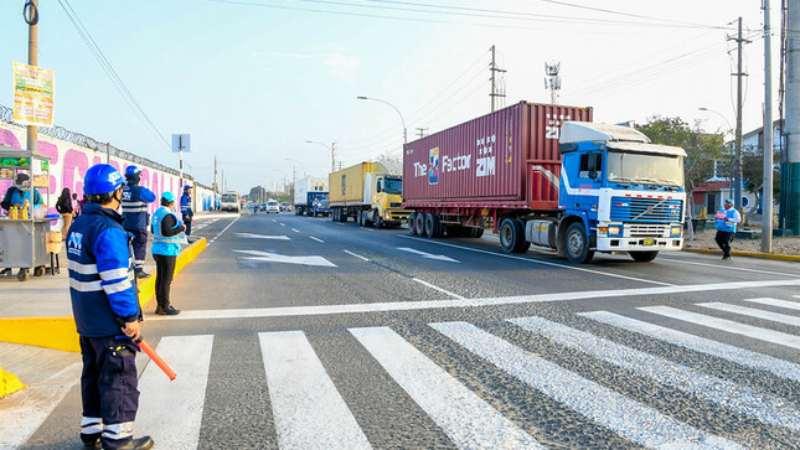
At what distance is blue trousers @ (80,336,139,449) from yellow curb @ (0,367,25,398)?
1.38 metres

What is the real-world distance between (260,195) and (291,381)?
595ft

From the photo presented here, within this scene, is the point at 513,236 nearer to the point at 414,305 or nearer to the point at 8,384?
the point at 414,305

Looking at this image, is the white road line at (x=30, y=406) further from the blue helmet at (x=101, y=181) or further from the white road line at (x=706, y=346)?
the white road line at (x=706, y=346)

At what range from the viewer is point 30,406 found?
435cm

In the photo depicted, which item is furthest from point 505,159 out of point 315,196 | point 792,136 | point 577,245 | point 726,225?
point 315,196

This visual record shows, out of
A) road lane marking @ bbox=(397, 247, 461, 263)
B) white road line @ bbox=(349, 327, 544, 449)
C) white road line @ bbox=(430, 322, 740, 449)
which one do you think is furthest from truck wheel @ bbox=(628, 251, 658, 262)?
white road line @ bbox=(349, 327, 544, 449)

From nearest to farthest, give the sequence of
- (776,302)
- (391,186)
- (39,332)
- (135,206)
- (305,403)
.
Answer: (305,403)
(39,332)
(776,302)
(135,206)
(391,186)

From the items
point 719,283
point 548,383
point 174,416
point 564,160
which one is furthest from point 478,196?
point 174,416

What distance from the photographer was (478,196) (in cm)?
1889

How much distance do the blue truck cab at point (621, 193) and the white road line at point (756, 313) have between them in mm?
4642

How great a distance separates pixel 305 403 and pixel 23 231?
294 inches

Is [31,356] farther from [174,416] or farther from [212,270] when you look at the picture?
[212,270]

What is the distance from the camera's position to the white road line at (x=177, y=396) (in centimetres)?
381

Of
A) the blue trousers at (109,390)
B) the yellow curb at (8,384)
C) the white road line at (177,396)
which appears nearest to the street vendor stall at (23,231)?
the white road line at (177,396)
